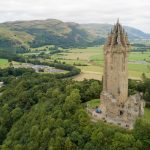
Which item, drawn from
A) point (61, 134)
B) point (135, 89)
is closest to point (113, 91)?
point (61, 134)

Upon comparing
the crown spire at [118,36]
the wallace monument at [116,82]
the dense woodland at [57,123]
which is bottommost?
the dense woodland at [57,123]

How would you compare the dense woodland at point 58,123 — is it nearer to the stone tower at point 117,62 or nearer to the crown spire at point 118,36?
the stone tower at point 117,62

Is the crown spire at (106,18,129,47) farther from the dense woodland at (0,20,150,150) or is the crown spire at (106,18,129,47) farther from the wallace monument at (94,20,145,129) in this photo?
the dense woodland at (0,20,150,150)

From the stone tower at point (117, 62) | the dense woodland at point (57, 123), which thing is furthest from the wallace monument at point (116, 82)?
the dense woodland at point (57, 123)

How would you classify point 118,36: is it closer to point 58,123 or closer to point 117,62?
point 117,62

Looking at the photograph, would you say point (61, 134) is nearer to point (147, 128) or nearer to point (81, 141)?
point (81, 141)

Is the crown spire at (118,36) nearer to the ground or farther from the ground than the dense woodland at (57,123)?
farther from the ground

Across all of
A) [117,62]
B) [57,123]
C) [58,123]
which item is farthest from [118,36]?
Result: [57,123]

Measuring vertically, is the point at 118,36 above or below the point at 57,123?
above
